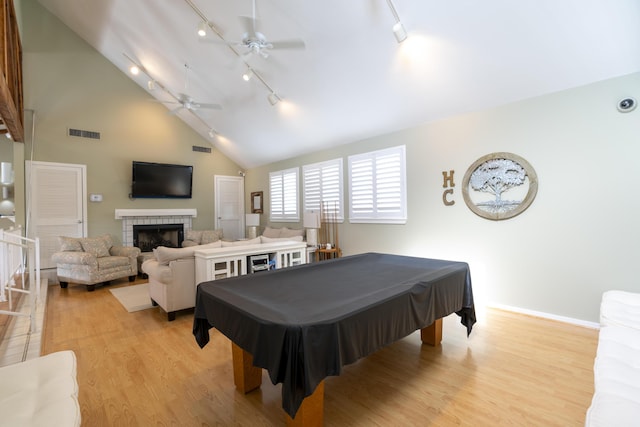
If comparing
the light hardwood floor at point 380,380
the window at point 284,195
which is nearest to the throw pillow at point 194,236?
the window at point 284,195

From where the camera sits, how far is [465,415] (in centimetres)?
180

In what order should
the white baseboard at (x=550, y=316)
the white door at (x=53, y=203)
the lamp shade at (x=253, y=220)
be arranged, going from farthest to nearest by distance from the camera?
the lamp shade at (x=253, y=220), the white door at (x=53, y=203), the white baseboard at (x=550, y=316)

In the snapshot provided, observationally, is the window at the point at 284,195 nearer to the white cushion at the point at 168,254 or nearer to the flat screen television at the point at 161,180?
the flat screen television at the point at 161,180

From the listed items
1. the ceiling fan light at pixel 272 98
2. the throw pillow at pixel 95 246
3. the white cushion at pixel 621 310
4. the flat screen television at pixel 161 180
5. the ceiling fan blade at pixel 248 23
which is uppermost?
the ceiling fan blade at pixel 248 23

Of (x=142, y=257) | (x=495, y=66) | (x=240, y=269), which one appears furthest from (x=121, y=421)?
(x=142, y=257)

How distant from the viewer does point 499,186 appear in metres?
3.68

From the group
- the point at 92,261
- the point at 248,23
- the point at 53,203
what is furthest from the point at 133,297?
the point at 248,23

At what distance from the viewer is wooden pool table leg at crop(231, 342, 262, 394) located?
2043mm

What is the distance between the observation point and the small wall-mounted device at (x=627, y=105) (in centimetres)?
287

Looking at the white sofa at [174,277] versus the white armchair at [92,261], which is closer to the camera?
the white sofa at [174,277]

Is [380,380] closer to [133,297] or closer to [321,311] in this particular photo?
[321,311]

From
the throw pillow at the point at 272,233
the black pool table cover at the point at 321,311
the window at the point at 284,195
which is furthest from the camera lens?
the window at the point at 284,195

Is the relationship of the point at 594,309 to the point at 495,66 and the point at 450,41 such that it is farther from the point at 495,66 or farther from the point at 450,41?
the point at 450,41

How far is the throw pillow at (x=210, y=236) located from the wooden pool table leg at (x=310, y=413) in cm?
592
